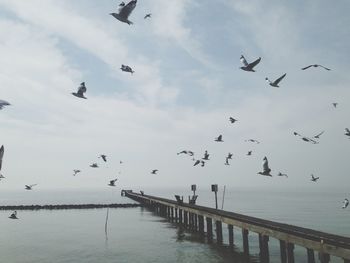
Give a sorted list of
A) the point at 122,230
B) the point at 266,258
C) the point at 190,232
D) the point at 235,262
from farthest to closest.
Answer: the point at 122,230 < the point at 190,232 < the point at 235,262 < the point at 266,258

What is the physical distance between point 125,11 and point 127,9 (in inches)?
2.7

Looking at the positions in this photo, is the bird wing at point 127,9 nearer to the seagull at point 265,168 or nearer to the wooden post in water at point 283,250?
the seagull at point 265,168

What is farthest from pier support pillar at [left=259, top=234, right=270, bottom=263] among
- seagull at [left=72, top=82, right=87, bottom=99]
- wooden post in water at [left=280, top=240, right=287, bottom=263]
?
seagull at [left=72, top=82, right=87, bottom=99]

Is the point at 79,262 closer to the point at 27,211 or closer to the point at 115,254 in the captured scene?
the point at 115,254

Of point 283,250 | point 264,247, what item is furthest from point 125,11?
point 264,247

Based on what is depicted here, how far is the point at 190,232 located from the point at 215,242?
18.8ft

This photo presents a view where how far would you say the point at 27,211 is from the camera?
71625 mm

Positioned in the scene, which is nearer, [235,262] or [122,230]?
[235,262]

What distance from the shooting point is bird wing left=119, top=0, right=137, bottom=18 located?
28.9ft

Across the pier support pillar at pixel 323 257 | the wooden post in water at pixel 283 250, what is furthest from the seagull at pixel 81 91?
the wooden post in water at pixel 283 250

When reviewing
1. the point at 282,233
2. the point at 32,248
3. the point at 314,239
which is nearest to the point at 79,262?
the point at 32,248

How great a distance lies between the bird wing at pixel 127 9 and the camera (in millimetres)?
8805

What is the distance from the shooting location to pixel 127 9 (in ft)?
29.2

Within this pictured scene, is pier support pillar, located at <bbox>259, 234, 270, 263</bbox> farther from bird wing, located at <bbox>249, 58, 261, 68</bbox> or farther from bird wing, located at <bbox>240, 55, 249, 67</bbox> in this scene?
bird wing, located at <bbox>249, 58, 261, 68</bbox>
